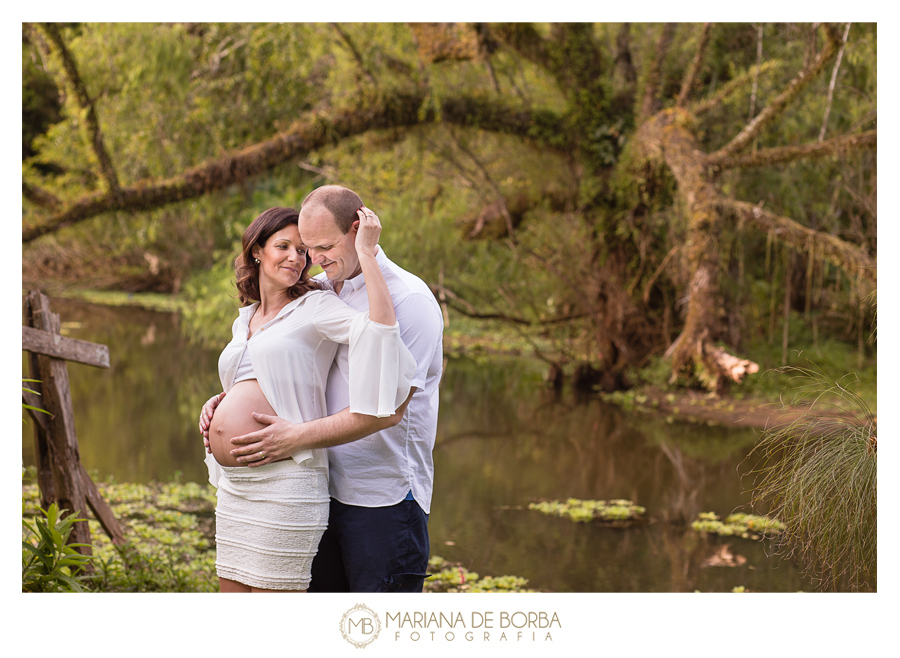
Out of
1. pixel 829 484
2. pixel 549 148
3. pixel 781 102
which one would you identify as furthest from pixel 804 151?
pixel 829 484

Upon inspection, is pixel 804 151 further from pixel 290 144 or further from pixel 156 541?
pixel 156 541

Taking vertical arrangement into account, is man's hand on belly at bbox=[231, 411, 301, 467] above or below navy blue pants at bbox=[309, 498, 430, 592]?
above

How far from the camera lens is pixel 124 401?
296 inches

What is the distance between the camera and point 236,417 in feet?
6.37

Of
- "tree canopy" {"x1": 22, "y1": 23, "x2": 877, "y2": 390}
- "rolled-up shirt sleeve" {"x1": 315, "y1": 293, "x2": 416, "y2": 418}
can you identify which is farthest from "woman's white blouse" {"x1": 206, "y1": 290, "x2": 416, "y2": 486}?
"tree canopy" {"x1": 22, "y1": 23, "x2": 877, "y2": 390}

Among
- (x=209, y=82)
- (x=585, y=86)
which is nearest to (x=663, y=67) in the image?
(x=585, y=86)

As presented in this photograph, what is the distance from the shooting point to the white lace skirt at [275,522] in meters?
1.88

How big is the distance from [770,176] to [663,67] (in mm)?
2209

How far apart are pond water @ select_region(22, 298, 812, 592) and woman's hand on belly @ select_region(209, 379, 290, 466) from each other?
7.02ft

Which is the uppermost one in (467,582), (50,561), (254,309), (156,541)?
(254,309)

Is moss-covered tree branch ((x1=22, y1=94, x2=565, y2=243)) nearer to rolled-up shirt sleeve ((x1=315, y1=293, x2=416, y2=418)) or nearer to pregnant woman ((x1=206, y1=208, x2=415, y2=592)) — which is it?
pregnant woman ((x1=206, y1=208, x2=415, y2=592))

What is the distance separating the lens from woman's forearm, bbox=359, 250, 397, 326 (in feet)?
5.87
